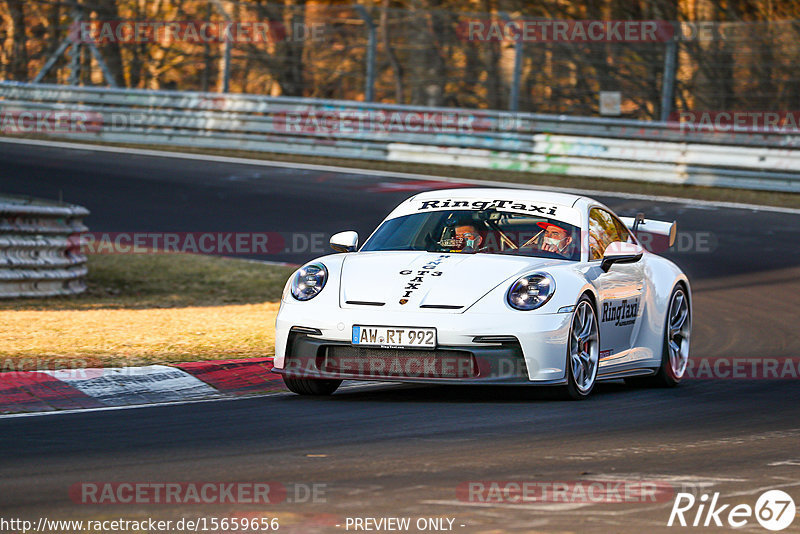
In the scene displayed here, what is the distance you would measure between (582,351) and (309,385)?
1.62 metres

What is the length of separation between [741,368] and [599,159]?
39.6 ft

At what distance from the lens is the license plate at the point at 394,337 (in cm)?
734

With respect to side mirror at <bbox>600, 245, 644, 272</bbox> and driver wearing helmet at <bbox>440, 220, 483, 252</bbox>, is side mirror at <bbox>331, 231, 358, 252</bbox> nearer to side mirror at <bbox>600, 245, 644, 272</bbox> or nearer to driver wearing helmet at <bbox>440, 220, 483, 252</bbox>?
driver wearing helmet at <bbox>440, 220, 483, 252</bbox>

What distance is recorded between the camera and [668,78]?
22172mm

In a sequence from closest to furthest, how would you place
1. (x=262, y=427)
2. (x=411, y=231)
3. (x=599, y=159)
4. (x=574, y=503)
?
1. (x=574, y=503)
2. (x=262, y=427)
3. (x=411, y=231)
4. (x=599, y=159)

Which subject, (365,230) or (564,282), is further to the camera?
(365,230)

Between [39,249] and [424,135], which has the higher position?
[424,135]

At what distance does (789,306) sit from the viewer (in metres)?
12.7

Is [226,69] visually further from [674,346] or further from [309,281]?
[309,281]

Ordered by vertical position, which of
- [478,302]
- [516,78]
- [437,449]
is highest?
[516,78]

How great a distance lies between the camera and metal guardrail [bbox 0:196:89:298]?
1261 cm

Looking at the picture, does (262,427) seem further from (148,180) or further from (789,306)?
(148,180)

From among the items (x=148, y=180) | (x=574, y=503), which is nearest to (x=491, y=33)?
(x=148, y=180)

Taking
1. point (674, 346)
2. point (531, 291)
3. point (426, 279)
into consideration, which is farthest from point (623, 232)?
point (426, 279)
